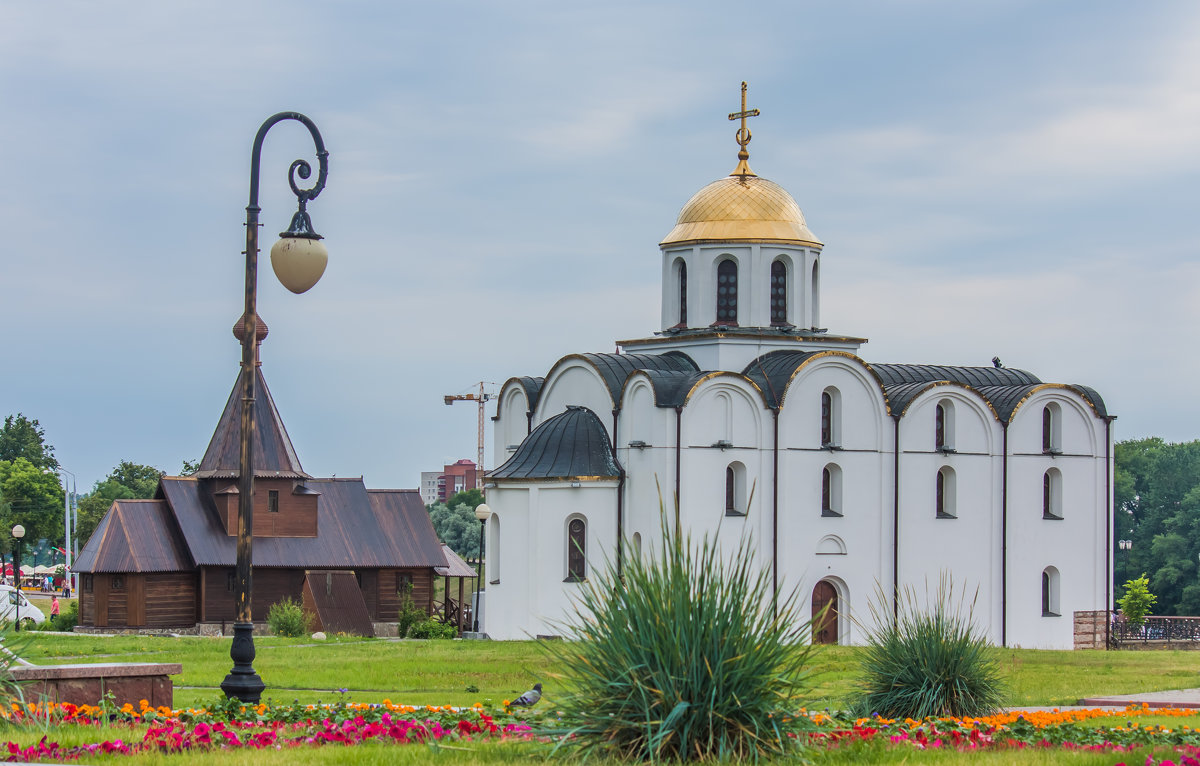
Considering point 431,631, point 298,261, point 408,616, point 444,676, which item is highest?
point 298,261

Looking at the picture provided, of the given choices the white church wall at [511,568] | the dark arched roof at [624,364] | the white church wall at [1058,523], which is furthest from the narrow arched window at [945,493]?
the white church wall at [511,568]

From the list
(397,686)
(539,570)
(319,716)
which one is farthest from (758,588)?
(539,570)

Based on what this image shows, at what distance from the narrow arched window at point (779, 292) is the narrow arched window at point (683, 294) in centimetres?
205

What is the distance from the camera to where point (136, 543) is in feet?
125

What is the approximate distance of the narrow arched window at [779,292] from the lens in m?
37.6

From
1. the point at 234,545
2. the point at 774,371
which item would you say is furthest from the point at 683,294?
the point at 234,545

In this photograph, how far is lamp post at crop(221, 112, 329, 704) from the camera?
1395 cm

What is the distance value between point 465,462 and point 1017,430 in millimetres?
132205

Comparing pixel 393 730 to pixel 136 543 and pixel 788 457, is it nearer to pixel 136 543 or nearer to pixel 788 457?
pixel 788 457

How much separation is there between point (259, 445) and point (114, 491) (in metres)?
45.4

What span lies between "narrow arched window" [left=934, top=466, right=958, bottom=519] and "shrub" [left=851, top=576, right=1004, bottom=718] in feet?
74.8

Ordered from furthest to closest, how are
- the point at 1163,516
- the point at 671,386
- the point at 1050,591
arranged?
the point at 1163,516, the point at 1050,591, the point at 671,386

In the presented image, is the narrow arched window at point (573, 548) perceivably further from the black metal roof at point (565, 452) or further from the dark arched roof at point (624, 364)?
the dark arched roof at point (624, 364)

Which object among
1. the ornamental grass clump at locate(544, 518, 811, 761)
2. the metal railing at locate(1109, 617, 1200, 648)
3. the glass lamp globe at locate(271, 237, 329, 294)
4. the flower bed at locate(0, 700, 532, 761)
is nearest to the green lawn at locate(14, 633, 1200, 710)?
the flower bed at locate(0, 700, 532, 761)
